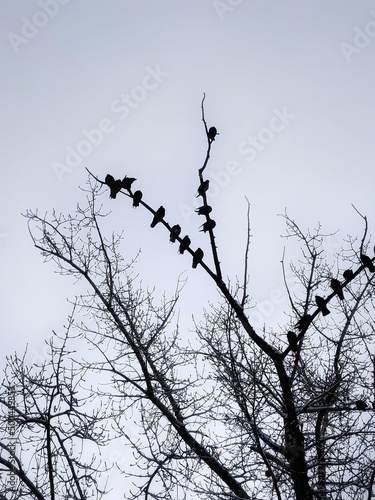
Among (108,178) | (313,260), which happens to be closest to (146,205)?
(108,178)

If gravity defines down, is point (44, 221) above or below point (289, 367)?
above

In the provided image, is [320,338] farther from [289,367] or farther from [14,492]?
[14,492]

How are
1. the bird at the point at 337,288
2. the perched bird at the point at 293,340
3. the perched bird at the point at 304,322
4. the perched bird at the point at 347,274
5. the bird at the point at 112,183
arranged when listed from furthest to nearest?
the perched bird at the point at 293,340
the perched bird at the point at 304,322
the perched bird at the point at 347,274
the bird at the point at 337,288
the bird at the point at 112,183

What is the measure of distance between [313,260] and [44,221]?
17.9 ft

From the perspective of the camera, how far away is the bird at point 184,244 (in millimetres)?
4379

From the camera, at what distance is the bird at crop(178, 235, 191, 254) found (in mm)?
4379

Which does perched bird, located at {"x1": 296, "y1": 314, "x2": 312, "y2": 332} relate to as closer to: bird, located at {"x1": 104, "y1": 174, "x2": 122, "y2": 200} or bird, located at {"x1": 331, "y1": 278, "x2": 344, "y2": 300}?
bird, located at {"x1": 331, "y1": 278, "x2": 344, "y2": 300}

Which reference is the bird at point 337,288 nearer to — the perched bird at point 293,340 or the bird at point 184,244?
the perched bird at point 293,340

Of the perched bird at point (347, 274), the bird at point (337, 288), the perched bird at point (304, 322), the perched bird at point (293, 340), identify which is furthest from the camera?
the perched bird at point (293, 340)

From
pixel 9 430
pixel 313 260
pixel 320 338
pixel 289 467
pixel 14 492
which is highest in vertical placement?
pixel 313 260

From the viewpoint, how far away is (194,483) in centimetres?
729

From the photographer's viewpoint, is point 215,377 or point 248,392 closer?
point 248,392

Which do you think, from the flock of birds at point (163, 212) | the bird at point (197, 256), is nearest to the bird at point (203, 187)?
the flock of birds at point (163, 212)

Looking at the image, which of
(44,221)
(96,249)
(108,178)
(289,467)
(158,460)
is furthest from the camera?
(96,249)
